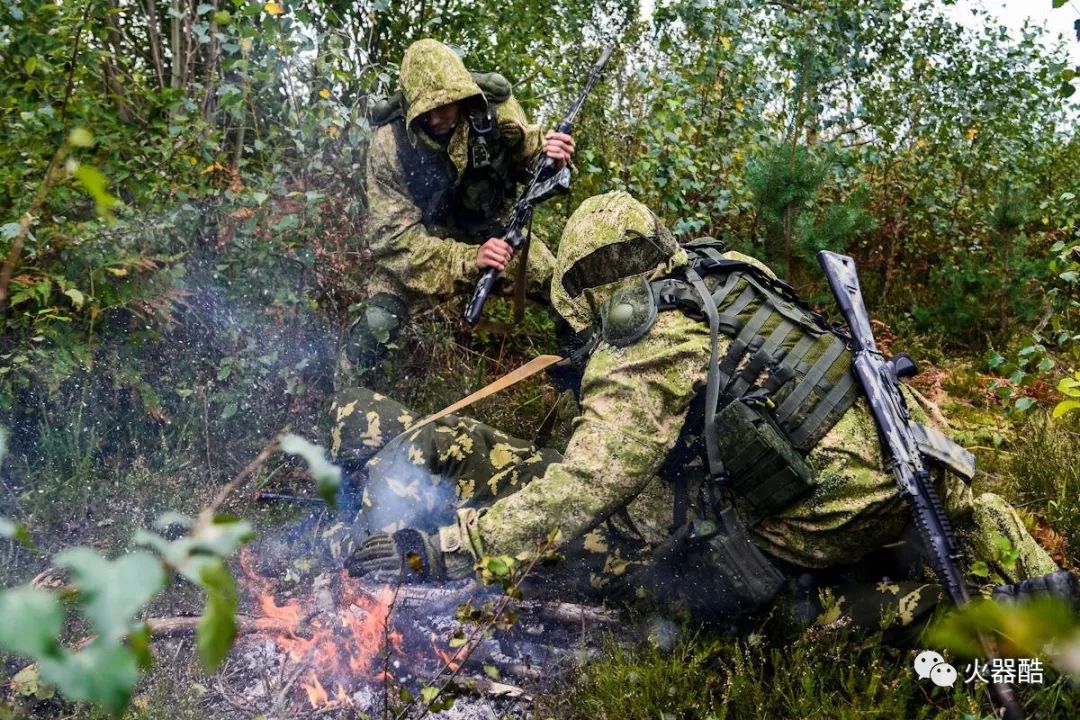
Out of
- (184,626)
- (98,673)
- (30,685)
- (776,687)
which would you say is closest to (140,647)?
(98,673)

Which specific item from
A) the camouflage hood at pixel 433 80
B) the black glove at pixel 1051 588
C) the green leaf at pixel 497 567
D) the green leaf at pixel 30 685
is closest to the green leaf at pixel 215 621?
the green leaf at pixel 497 567

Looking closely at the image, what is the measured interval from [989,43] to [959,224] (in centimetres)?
149

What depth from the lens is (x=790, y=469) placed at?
10.1 ft

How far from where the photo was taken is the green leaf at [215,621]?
0.78 metres

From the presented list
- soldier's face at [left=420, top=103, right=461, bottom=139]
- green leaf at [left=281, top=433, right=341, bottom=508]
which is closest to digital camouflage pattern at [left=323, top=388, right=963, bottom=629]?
soldier's face at [left=420, top=103, right=461, bottom=139]

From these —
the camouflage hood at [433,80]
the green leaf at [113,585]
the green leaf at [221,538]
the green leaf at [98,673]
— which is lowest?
the camouflage hood at [433,80]

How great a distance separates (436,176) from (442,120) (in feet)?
1.13

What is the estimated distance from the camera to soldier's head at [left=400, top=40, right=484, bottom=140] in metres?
4.86

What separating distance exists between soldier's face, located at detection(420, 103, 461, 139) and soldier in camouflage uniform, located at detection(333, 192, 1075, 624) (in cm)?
182

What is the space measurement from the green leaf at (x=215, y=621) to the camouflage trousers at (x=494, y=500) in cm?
279

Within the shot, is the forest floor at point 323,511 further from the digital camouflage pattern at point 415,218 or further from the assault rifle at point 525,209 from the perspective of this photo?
the assault rifle at point 525,209

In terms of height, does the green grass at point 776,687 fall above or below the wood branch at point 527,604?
above

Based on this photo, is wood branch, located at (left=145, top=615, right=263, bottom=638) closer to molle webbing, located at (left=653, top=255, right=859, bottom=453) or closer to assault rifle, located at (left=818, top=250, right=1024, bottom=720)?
molle webbing, located at (left=653, top=255, right=859, bottom=453)

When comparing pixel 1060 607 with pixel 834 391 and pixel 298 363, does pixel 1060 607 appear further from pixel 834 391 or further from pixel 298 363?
pixel 298 363
